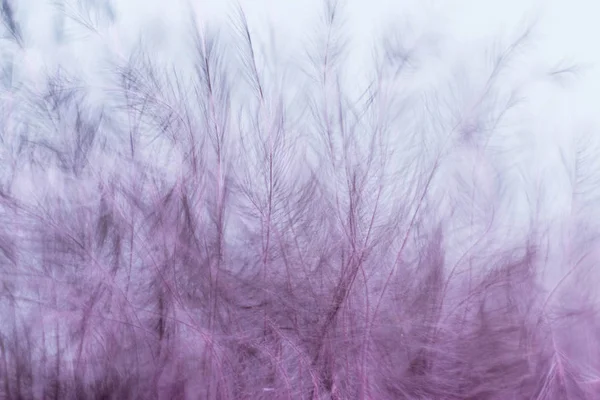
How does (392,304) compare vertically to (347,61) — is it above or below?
below

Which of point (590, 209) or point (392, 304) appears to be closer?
point (392, 304)

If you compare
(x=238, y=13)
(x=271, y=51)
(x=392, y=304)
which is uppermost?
(x=238, y=13)

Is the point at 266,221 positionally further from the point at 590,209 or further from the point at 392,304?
the point at 590,209

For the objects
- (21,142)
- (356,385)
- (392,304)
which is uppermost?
(21,142)

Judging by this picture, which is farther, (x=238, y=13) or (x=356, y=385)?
(x=238, y=13)

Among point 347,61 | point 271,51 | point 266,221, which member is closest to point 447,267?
point 266,221

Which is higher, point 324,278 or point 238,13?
point 238,13

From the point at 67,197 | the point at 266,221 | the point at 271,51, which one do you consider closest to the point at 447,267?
the point at 266,221

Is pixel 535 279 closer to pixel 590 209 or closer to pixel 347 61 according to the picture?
pixel 590 209
